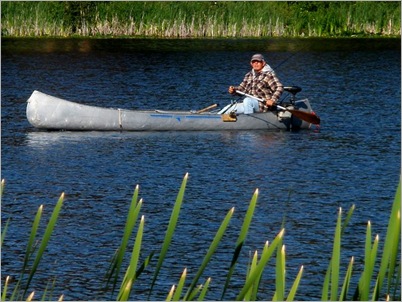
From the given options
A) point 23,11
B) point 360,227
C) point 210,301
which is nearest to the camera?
point 210,301

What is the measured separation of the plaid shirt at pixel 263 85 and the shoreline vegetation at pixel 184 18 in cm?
1794

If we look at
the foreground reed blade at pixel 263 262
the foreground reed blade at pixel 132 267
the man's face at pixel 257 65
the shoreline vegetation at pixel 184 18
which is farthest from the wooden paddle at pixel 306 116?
the shoreline vegetation at pixel 184 18

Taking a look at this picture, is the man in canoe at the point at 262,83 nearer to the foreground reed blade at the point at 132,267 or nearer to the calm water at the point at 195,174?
the calm water at the point at 195,174

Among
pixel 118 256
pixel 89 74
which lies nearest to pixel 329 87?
pixel 89 74

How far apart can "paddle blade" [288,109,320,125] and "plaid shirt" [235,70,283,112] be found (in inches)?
20.6

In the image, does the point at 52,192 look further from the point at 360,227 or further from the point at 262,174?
the point at 360,227

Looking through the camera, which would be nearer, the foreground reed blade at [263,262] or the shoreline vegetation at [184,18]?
the foreground reed blade at [263,262]

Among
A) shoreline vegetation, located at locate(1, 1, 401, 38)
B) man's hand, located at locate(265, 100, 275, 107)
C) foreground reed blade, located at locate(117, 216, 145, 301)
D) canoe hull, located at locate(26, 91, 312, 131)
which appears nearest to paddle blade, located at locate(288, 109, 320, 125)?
canoe hull, located at locate(26, 91, 312, 131)

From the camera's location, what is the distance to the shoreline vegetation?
36000mm

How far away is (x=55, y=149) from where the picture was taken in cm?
1669

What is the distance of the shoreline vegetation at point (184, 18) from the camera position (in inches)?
1417

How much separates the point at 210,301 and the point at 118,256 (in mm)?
3803

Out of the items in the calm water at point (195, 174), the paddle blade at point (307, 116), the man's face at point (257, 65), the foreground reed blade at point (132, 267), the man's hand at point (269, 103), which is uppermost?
the foreground reed blade at point (132, 267)

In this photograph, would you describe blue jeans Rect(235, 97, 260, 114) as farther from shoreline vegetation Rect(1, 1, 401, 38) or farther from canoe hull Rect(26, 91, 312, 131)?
shoreline vegetation Rect(1, 1, 401, 38)
